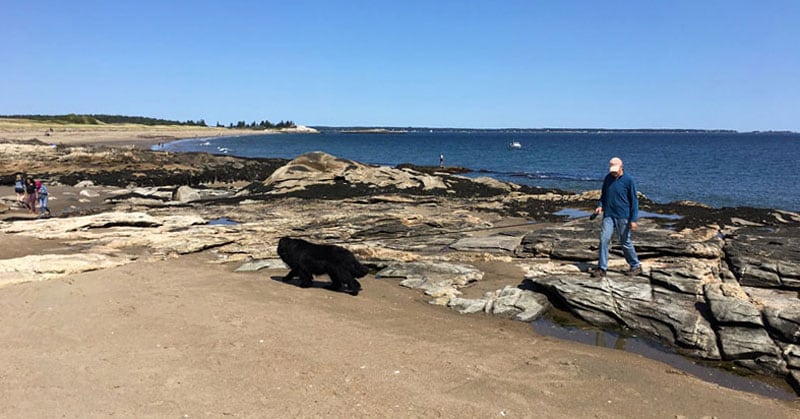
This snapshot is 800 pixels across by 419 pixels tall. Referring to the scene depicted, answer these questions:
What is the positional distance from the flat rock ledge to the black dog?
0.93 m

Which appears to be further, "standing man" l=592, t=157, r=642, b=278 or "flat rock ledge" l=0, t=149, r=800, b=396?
"standing man" l=592, t=157, r=642, b=278

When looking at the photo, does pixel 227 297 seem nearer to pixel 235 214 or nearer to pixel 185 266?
pixel 185 266

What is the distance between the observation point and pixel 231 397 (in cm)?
518

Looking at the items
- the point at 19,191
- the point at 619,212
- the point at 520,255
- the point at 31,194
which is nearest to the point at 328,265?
the point at 520,255

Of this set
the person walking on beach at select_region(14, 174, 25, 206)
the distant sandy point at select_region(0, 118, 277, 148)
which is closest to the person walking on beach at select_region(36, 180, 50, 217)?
the person walking on beach at select_region(14, 174, 25, 206)

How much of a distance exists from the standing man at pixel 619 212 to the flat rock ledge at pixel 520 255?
1.15 ft

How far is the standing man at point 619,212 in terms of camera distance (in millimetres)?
8898

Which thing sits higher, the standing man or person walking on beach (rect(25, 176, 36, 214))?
Result: the standing man

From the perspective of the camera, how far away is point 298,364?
603 cm

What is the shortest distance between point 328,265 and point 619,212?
218 inches

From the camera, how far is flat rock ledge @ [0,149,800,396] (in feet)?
24.2

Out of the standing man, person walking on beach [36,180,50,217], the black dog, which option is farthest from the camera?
person walking on beach [36,180,50,217]

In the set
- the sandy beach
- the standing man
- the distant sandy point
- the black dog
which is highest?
the distant sandy point

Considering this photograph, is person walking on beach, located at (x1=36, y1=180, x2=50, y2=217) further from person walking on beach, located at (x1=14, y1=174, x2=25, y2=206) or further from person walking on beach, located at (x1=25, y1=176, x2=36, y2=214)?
person walking on beach, located at (x1=14, y1=174, x2=25, y2=206)
